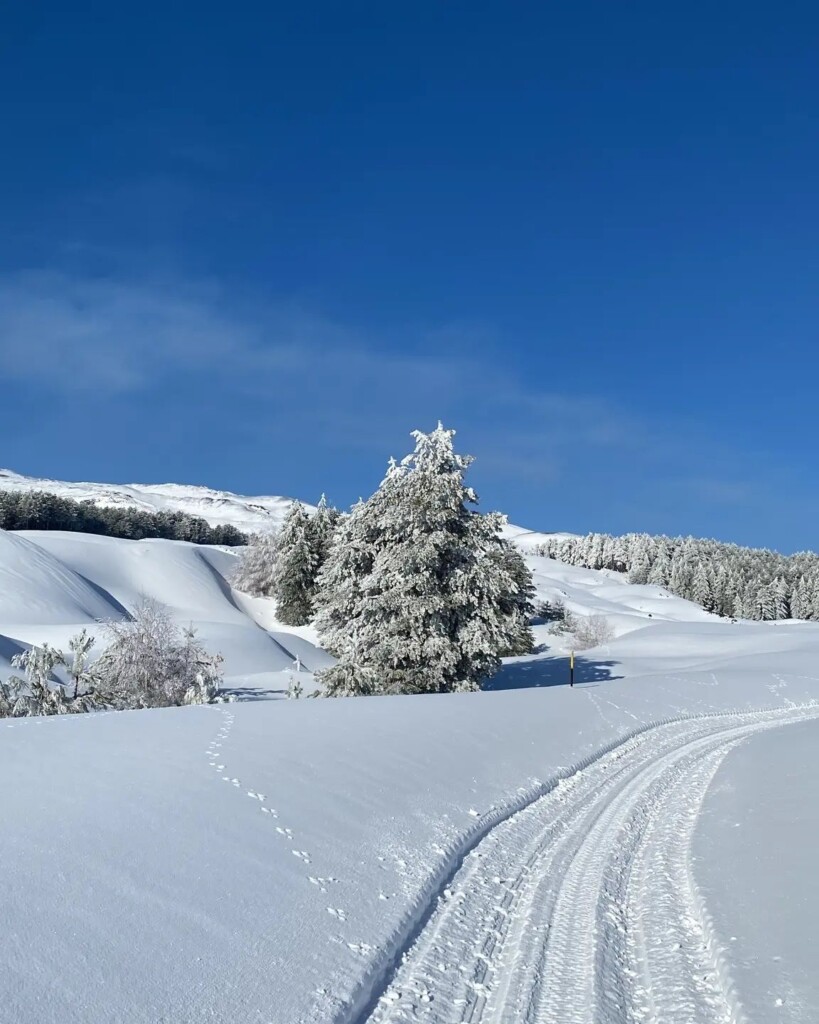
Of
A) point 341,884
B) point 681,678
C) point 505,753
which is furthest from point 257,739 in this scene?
point 681,678

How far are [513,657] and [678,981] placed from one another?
33.1 meters

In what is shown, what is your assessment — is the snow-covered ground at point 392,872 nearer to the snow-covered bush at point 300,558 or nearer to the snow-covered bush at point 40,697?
the snow-covered bush at point 40,697

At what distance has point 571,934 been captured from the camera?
579cm

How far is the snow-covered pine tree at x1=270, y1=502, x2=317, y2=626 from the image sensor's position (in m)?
49.3

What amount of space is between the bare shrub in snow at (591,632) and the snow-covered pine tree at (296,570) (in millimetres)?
16975

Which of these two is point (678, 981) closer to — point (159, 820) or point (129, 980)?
point (129, 980)

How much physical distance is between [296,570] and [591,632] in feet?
63.4

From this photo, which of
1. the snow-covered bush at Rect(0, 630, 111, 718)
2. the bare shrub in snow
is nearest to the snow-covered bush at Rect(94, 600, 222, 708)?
the snow-covered bush at Rect(0, 630, 111, 718)

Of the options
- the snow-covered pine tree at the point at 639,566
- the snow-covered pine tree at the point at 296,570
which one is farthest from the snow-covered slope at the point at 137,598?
the snow-covered pine tree at the point at 639,566

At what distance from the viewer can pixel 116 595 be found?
53344 mm

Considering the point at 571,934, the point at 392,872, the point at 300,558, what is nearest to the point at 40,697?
the point at 392,872

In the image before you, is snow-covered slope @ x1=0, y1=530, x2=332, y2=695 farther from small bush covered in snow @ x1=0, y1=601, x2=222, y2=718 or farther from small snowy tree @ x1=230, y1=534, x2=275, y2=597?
small bush covered in snow @ x1=0, y1=601, x2=222, y2=718

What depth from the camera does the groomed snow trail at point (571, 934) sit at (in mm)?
4734

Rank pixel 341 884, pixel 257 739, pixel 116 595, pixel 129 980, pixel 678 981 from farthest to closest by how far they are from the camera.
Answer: pixel 116 595, pixel 257 739, pixel 341 884, pixel 678 981, pixel 129 980
